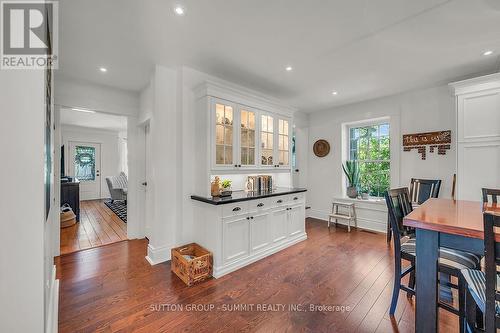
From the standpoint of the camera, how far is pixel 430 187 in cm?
348

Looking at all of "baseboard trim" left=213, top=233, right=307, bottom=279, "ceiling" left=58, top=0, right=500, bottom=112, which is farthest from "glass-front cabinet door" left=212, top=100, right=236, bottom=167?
"baseboard trim" left=213, top=233, right=307, bottom=279

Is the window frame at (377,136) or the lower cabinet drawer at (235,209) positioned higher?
the window frame at (377,136)

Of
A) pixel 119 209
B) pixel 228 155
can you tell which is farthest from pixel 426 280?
pixel 119 209

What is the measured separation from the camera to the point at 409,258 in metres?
1.81

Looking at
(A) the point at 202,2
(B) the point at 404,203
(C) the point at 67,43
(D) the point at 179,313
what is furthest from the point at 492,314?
(C) the point at 67,43

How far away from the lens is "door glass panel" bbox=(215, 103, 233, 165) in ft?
9.52

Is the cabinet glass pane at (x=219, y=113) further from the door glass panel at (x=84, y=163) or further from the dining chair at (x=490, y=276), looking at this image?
the door glass panel at (x=84, y=163)

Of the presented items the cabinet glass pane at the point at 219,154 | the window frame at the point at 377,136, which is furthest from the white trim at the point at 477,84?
the cabinet glass pane at the point at 219,154

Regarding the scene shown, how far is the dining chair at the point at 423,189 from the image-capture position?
340 cm

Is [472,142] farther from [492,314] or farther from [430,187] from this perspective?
[492,314]

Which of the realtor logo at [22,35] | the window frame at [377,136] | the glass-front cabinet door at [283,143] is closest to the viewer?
the realtor logo at [22,35]

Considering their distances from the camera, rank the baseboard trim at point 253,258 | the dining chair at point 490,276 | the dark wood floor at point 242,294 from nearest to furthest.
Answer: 1. the dining chair at point 490,276
2. the dark wood floor at point 242,294
3. the baseboard trim at point 253,258

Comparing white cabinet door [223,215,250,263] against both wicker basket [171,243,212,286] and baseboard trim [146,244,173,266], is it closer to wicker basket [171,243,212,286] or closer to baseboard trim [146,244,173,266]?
wicker basket [171,243,212,286]

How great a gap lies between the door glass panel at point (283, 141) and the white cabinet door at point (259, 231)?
1.19 metres
